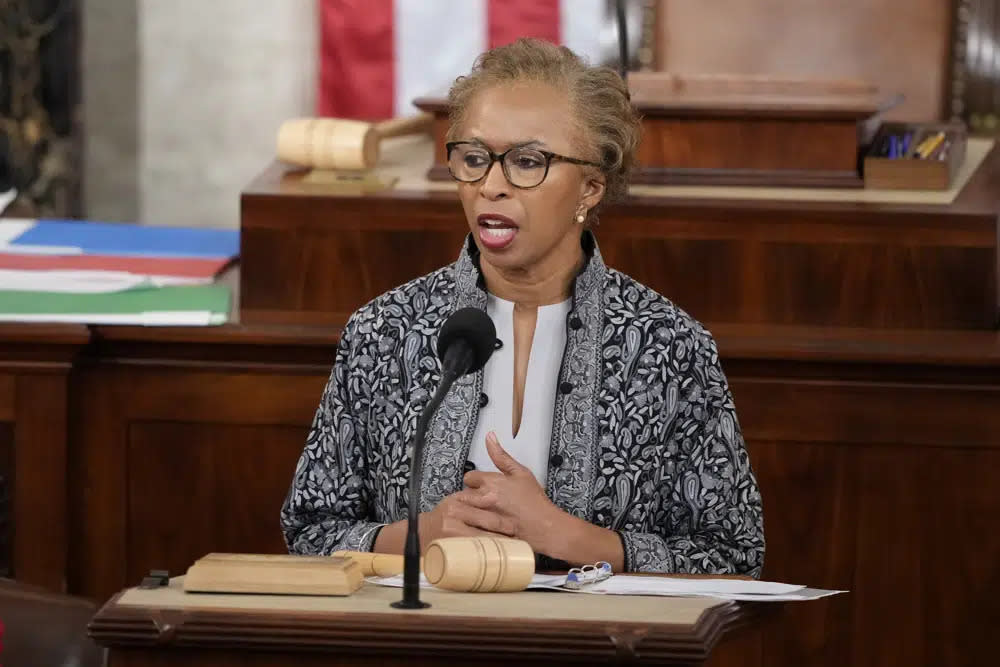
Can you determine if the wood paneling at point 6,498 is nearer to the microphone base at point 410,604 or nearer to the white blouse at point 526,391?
the white blouse at point 526,391

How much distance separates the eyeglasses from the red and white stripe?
305 cm

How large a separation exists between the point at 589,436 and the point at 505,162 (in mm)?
369

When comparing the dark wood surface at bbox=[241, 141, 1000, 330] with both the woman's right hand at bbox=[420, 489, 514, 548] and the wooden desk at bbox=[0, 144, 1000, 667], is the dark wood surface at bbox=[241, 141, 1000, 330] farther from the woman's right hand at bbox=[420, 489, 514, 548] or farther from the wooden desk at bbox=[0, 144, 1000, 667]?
the woman's right hand at bbox=[420, 489, 514, 548]

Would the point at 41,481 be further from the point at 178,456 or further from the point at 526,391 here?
the point at 526,391

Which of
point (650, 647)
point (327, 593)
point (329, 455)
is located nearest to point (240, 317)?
point (329, 455)

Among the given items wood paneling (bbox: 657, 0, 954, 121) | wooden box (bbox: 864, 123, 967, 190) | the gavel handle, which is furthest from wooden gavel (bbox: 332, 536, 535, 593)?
wood paneling (bbox: 657, 0, 954, 121)

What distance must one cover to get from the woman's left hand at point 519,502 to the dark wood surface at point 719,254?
3.80ft

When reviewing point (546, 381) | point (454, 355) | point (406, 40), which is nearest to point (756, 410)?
point (546, 381)

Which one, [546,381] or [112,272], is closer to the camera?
[546,381]

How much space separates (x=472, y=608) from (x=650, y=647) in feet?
0.63

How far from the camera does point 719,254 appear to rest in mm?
3371

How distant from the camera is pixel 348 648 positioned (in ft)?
5.96

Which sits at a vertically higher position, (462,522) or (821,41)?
(821,41)

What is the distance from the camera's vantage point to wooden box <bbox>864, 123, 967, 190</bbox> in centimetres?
362
